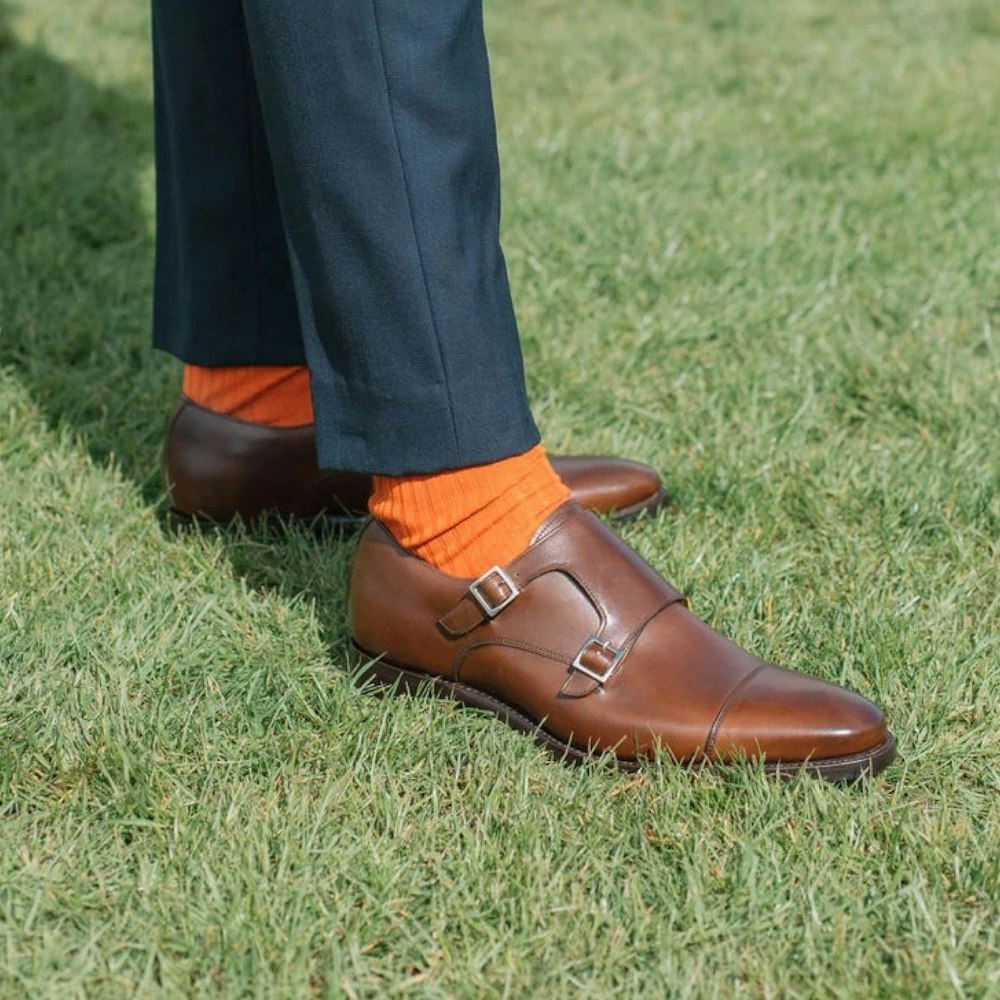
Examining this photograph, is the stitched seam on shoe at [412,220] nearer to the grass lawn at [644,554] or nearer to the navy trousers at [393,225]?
the navy trousers at [393,225]

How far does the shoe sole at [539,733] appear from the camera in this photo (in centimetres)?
134

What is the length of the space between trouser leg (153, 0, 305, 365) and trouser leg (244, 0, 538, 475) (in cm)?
33

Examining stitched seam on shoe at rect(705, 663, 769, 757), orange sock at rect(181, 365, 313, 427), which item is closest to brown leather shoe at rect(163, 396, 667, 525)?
orange sock at rect(181, 365, 313, 427)

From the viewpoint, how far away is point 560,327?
8.08ft

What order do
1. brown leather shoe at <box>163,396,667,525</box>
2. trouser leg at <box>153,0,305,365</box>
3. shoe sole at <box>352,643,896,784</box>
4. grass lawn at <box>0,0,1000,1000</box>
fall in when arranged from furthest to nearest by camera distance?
brown leather shoe at <box>163,396,667,525</box>, trouser leg at <box>153,0,305,365</box>, shoe sole at <box>352,643,896,784</box>, grass lawn at <box>0,0,1000,1000</box>

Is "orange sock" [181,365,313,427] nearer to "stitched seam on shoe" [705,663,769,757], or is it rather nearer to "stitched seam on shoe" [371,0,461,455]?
"stitched seam on shoe" [371,0,461,455]

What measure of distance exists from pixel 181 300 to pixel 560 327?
0.85 metres

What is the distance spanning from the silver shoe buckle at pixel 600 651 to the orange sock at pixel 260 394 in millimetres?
557

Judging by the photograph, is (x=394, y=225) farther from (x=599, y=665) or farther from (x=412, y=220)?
(x=599, y=665)

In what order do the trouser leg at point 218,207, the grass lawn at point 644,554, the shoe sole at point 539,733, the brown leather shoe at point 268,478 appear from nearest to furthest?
the grass lawn at point 644,554 < the shoe sole at point 539,733 < the trouser leg at point 218,207 < the brown leather shoe at point 268,478

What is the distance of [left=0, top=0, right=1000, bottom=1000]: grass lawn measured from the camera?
116 cm

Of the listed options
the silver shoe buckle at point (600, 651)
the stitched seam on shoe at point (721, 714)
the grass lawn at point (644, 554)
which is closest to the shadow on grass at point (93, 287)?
the grass lawn at point (644, 554)

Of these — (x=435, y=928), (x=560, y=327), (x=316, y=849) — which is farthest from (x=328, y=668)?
(x=560, y=327)

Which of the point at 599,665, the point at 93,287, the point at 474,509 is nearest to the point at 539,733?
the point at 599,665
